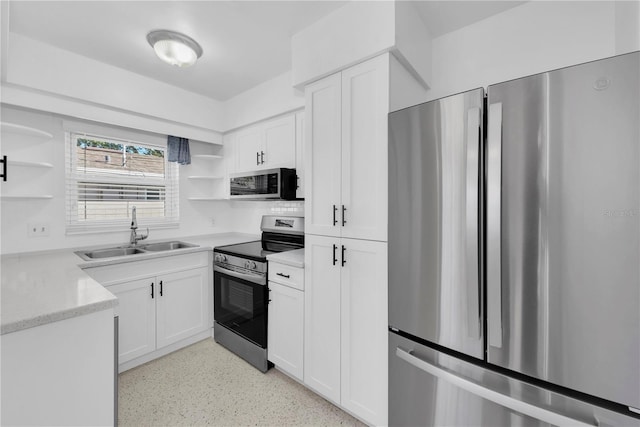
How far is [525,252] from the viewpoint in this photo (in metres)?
1.07

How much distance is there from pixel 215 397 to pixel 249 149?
230cm

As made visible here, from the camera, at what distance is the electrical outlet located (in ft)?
7.50

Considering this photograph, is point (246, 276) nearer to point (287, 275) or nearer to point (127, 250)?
point (287, 275)

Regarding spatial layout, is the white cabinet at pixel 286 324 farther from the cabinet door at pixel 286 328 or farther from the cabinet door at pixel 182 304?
the cabinet door at pixel 182 304

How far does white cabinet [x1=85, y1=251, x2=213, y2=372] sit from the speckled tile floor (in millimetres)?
189

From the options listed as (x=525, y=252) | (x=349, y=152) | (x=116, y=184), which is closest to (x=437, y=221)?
(x=525, y=252)

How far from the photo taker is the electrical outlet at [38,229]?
229 cm

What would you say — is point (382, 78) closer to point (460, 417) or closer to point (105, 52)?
point (460, 417)

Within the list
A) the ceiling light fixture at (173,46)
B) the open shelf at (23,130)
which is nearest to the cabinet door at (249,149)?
the ceiling light fixture at (173,46)

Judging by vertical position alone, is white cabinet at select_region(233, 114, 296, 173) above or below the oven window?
above

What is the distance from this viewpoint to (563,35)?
1.60m

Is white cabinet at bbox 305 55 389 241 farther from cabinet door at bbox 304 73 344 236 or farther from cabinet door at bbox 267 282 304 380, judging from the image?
cabinet door at bbox 267 282 304 380

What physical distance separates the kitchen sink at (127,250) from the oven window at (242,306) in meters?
0.57

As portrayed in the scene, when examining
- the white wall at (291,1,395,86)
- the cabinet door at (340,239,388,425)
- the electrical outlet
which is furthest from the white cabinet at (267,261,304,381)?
the electrical outlet
